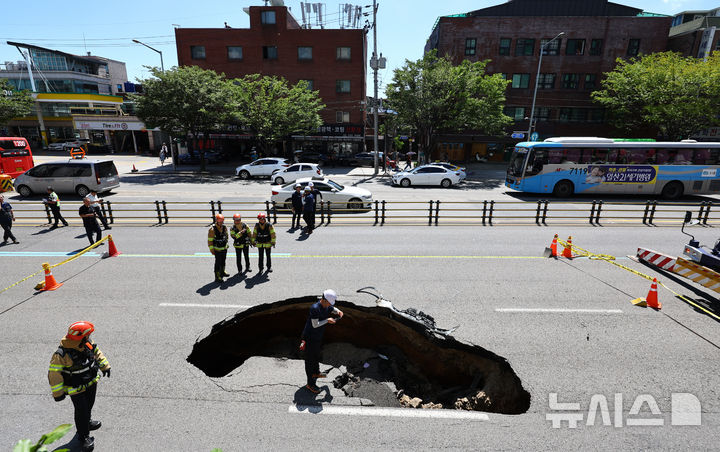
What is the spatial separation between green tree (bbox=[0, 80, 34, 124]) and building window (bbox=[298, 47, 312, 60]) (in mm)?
29459

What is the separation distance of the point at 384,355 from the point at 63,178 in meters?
21.7

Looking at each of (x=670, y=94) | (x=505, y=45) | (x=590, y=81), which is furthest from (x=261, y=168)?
(x=590, y=81)

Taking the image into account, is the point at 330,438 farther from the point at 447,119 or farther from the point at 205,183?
Result: the point at 447,119

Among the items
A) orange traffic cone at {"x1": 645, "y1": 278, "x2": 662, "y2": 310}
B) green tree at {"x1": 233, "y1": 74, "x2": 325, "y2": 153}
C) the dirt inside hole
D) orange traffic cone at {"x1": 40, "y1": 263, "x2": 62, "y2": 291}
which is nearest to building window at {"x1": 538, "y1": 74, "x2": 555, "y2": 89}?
green tree at {"x1": 233, "y1": 74, "x2": 325, "y2": 153}

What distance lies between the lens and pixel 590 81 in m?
40.2

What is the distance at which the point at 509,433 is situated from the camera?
462 centimetres

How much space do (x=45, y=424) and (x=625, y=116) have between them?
45.4m

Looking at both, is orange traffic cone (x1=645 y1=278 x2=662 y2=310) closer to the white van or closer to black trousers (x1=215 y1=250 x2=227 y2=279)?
black trousers (x1=215 y1=250 x2=227 y2=279)

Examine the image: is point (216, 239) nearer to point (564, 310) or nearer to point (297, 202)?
point (297, 202)

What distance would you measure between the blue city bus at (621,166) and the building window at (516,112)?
22.2m

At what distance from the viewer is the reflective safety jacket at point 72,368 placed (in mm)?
4082

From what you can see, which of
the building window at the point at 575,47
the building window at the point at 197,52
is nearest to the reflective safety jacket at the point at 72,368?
the building window at the point at 197,52

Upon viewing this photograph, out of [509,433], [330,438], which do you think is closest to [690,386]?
[509,433]

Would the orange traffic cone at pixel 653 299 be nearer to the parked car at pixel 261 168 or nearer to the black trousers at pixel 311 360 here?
the black trousers at pixel 311 360
